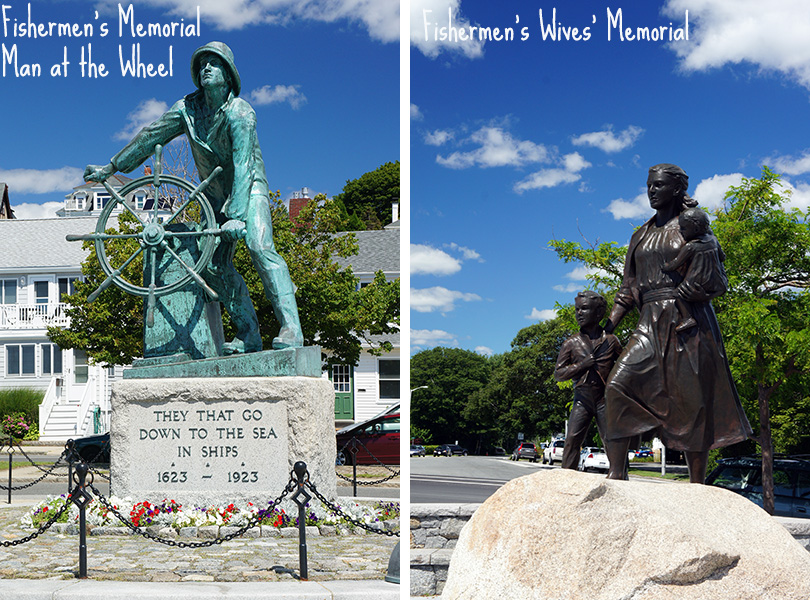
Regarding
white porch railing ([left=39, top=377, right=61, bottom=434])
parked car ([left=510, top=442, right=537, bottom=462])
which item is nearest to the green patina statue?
white porch railing ([left=39, top=377, right=61, bottom=434])

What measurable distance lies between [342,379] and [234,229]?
31.8 metres

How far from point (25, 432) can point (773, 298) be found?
90.8ft

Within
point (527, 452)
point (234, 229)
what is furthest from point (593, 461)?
point (234, 229)

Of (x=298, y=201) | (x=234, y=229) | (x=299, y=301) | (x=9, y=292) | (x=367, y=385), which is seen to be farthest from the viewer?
(x=298, y=201)

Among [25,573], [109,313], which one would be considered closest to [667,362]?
[25,573]

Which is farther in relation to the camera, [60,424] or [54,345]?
[54,345]

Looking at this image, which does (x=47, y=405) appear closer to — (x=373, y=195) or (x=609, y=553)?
(x=609, y=553)

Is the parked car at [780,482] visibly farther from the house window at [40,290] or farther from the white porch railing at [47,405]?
the house window at [40,290]

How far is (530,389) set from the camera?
62188 mm

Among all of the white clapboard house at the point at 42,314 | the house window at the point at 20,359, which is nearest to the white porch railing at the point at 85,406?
the white clapboard house at the point at 42,314

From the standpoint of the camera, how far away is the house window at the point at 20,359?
137 feet

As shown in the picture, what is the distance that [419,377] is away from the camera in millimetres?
76000

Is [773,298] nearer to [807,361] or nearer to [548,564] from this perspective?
[807,361]

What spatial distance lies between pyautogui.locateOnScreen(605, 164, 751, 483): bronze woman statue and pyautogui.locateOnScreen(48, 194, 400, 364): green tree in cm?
1665
